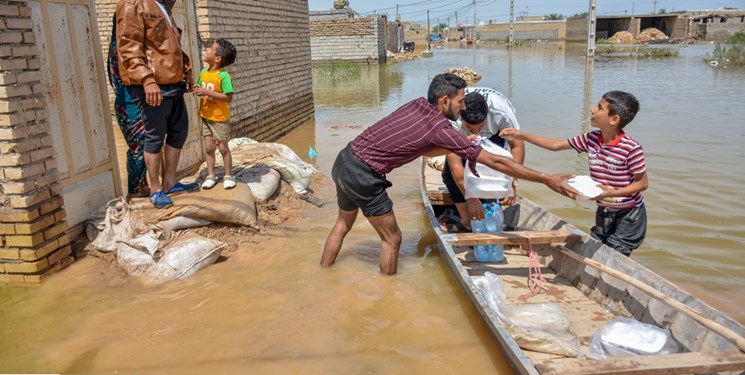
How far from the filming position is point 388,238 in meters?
4.22

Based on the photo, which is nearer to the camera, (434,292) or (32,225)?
(32,225)

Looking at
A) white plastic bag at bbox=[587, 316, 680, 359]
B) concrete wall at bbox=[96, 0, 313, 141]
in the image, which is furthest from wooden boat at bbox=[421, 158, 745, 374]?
concrete wall at bbox=[96, 0, 313, 141]

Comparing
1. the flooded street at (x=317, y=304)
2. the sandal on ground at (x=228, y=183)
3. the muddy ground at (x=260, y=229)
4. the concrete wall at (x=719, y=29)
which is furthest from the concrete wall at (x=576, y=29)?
the sandal on ground at (x=228, y=183)

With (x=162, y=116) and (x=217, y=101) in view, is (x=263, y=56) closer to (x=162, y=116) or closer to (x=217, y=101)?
(x=217, y=101)

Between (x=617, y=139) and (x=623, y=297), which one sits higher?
(x=617, y=139)

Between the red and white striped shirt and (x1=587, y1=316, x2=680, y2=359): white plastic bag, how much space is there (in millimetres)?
939

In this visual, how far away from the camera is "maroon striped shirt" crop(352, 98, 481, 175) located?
3.63m

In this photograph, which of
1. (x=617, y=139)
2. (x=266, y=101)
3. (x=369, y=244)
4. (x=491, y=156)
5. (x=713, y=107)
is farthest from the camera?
(x=713, y=107)

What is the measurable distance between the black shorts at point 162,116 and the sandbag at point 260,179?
1.02 meters

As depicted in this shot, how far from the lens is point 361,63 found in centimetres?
3180

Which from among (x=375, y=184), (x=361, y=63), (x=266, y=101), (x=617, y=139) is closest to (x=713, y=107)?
(x=266, y=101)

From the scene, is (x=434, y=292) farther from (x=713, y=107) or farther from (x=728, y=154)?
(x=713, y=107)

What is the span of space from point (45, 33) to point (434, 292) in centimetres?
377

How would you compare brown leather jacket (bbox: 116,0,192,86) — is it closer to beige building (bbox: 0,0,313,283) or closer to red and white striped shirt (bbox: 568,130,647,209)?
beige building (bbox: 0,0,313,283)
